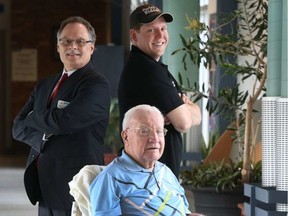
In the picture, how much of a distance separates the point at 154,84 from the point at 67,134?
1.49 ft

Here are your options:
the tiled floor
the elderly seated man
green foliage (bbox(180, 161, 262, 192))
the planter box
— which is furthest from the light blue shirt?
the tiled floor

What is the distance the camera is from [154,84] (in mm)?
3932

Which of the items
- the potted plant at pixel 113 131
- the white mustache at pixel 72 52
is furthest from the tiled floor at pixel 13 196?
the white mustache at pixel 72 52

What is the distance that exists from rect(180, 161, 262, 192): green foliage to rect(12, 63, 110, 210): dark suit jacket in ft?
8.64

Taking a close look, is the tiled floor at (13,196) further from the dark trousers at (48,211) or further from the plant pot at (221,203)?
the dark trousers at (48,211)

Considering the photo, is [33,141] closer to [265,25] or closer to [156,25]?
[156,25]

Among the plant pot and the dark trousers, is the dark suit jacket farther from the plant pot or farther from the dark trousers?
the plant pot

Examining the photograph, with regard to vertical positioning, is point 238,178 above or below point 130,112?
below

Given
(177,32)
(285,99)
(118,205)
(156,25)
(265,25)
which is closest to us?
(118,205)

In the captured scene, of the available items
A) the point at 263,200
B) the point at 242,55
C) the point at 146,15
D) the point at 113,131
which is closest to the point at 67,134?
the point at 146,15

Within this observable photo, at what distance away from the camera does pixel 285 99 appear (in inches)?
199

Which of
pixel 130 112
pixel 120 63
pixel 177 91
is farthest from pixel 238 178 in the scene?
pixel 120 63

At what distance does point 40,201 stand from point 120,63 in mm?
10557

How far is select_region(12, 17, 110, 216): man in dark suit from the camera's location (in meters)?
3.98
